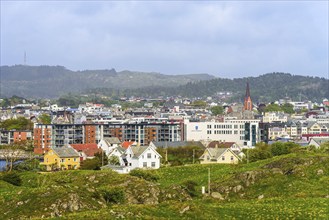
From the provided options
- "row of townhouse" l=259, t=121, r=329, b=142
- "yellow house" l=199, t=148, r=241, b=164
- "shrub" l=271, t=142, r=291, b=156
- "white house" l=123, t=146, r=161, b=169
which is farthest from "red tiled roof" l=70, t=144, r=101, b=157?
"row of townhouse" l=259, t=121, r=329, b=142

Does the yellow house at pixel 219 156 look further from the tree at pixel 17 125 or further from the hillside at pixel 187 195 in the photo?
the tree at pixel 17 125

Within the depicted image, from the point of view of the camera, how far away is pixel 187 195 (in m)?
44.1

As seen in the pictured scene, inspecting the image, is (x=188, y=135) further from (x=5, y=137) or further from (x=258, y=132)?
(x=5, y=137)

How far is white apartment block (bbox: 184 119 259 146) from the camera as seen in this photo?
113 m

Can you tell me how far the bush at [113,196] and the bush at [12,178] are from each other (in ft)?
43.0

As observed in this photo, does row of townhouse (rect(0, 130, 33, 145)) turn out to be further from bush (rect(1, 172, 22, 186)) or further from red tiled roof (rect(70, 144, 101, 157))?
bush (rect(1, 172, 22, 186))

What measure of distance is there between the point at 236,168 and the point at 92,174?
11.6 meters

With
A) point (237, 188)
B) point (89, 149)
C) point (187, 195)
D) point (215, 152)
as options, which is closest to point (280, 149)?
point (215, 152)

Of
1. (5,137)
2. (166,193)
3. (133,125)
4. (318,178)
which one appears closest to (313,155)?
(318,178)

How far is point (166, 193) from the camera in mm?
43375

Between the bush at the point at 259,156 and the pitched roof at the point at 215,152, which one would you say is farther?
the pitched roof at the point at 215,152

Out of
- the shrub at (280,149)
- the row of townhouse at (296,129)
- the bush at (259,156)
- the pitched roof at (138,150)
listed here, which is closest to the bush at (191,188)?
the bush at (259,156)

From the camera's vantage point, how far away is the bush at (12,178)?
168 ft

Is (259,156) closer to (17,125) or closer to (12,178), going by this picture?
(12,178)
